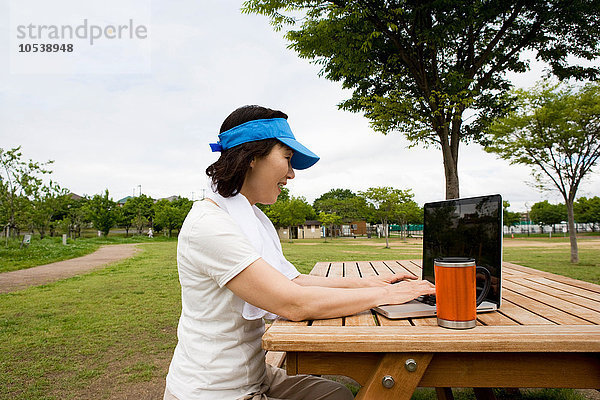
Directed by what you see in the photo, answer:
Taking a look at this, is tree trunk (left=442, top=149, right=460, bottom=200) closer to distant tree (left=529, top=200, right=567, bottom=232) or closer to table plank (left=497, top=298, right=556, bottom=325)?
table plank (left=497, top=298, right=556, bottom=325)

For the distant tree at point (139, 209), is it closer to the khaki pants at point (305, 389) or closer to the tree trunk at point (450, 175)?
the tree trunk at point (450, 175)

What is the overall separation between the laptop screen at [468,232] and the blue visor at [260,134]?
63cm

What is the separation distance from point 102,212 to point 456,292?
4228 centimetres

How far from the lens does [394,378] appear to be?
44.3 inches

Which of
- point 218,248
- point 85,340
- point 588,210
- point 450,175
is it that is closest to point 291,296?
point 218,248

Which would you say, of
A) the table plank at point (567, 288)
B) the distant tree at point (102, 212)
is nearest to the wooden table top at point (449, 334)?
the table plank at point (567, 288)

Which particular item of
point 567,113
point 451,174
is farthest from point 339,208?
point 451,174

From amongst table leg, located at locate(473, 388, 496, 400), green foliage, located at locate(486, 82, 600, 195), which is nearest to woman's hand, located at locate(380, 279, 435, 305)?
table leg, located at locate(473, 388, 496, 400)

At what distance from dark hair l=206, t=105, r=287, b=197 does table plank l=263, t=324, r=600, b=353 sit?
54cm

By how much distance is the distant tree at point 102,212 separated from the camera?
39006 millimetres

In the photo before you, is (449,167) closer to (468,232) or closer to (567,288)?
(567,288)

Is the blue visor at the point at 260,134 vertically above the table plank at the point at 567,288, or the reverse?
the blue visor at the point at 260,134

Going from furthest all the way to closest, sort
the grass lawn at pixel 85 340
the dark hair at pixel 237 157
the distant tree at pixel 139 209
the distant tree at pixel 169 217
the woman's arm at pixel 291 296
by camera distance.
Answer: the distant tree at pixel 139 209 → the distant tree at pixel 169 217 → the grass lawn at pixel 85 340 → the dark hair at pixel 237 157 → the woman's arm at pixel 291 296

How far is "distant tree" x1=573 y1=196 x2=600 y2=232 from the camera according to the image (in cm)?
5241
